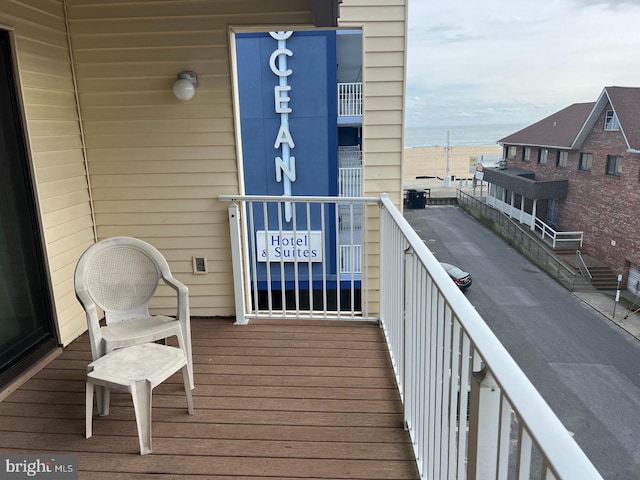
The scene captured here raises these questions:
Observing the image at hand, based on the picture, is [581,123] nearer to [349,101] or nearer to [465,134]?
[465,134]

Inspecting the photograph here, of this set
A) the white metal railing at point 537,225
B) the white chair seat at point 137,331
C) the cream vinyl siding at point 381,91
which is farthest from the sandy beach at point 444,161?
the white chair seat at point 137,331

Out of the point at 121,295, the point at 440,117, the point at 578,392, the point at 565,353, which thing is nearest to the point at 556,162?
the point at 565,353

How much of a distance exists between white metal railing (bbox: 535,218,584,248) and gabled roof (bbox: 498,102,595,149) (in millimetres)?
769

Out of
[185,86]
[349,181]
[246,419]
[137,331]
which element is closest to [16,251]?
[137,331]

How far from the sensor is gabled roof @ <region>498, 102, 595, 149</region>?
13.5ft

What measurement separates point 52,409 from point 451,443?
210 cm

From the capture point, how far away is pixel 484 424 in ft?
3.19

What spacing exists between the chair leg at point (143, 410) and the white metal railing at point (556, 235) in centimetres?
359

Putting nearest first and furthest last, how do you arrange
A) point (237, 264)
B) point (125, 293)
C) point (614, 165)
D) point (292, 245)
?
point (125, 293)
point (614, 165)
point (237, 264)
point (292, 245)

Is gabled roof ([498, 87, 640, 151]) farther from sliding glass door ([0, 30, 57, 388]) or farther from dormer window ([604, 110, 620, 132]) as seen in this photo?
sliding glass door ([0, 30, 57, 388])

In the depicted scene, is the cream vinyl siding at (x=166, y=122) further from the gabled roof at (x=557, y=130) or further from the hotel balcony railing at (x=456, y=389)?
the gabled roof at (x=557, y=130)

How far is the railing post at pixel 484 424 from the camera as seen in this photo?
0.94 metres

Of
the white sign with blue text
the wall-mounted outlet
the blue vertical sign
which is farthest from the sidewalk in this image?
the blue vertical sign

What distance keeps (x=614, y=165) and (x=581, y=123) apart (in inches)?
36.9
